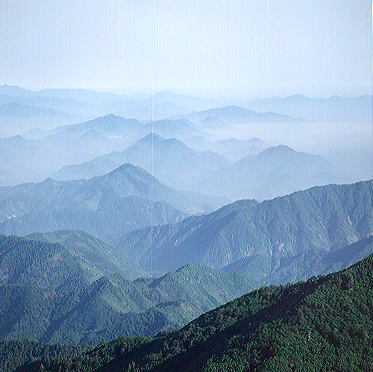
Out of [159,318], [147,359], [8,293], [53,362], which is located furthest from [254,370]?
[8,293]

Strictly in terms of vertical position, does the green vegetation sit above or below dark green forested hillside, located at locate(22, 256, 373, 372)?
below

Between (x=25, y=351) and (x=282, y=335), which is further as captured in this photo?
(x=25, y=351)

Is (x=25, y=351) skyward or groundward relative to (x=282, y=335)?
groundward

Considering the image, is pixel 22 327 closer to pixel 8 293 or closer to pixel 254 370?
pixel 8 293

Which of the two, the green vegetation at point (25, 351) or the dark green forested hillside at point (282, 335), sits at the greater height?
the dark green forested hillside at point (282, 335)

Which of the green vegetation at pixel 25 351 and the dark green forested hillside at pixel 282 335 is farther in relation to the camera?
the green vegetation at pixel 25 351

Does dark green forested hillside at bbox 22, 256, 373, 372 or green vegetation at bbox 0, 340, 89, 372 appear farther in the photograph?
green vegetation at bbox 0, 340, 89, 372

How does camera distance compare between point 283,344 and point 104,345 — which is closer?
point 283,344

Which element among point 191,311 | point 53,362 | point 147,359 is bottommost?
point 191,311
